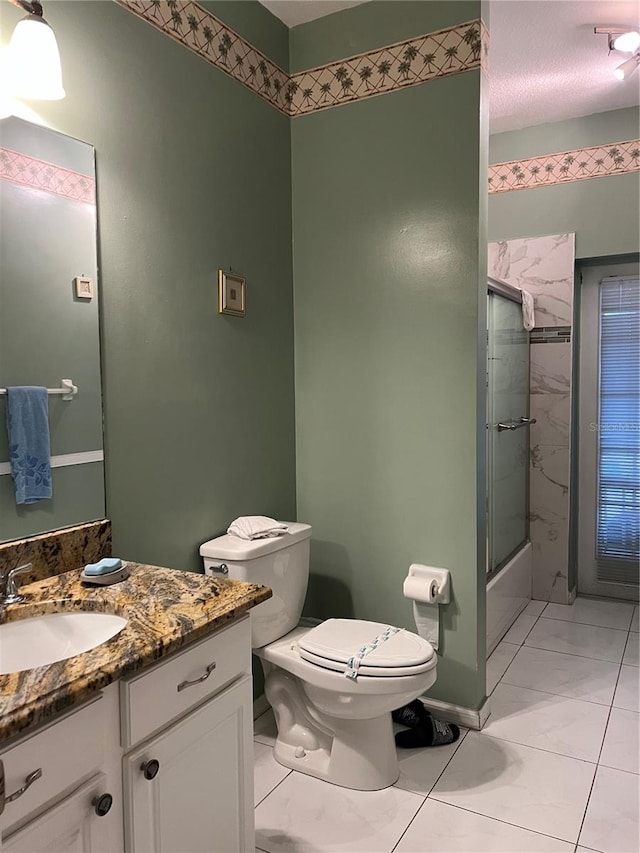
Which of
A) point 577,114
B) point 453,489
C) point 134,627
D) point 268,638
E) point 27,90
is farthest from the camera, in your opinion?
point 577,114

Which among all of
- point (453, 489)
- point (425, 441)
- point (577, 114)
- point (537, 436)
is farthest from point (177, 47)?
point (537, 436)

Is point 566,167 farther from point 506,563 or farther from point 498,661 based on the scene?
point 498,661

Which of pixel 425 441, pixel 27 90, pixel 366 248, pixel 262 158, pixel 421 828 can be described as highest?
pixel 262 158

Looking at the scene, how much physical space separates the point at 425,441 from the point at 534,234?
74.9 inches

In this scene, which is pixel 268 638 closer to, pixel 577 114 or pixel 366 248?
pixel 366 248

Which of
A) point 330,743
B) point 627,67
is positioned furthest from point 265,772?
point 627,67

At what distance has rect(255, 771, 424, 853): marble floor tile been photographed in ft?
5.98

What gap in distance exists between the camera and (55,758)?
1023 millimetres

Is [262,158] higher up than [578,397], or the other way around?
[262,158]

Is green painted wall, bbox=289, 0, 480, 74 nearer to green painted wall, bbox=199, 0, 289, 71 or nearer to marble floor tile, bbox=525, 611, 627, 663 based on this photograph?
green painted wall, bbox=199, 0, 289, 71

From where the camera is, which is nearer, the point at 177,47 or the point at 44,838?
the point at 44,838

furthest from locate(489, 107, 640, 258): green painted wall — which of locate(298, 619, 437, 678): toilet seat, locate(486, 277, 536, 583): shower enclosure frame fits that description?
locate(298, 619, 437, 678): toilet seat

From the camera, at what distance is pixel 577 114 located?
3.49 metres

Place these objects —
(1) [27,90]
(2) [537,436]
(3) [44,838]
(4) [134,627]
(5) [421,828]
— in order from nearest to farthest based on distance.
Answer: (3) [44,838], (4) [134,627], (1) [27,90], (5) [421,828], (2) [537,436]
